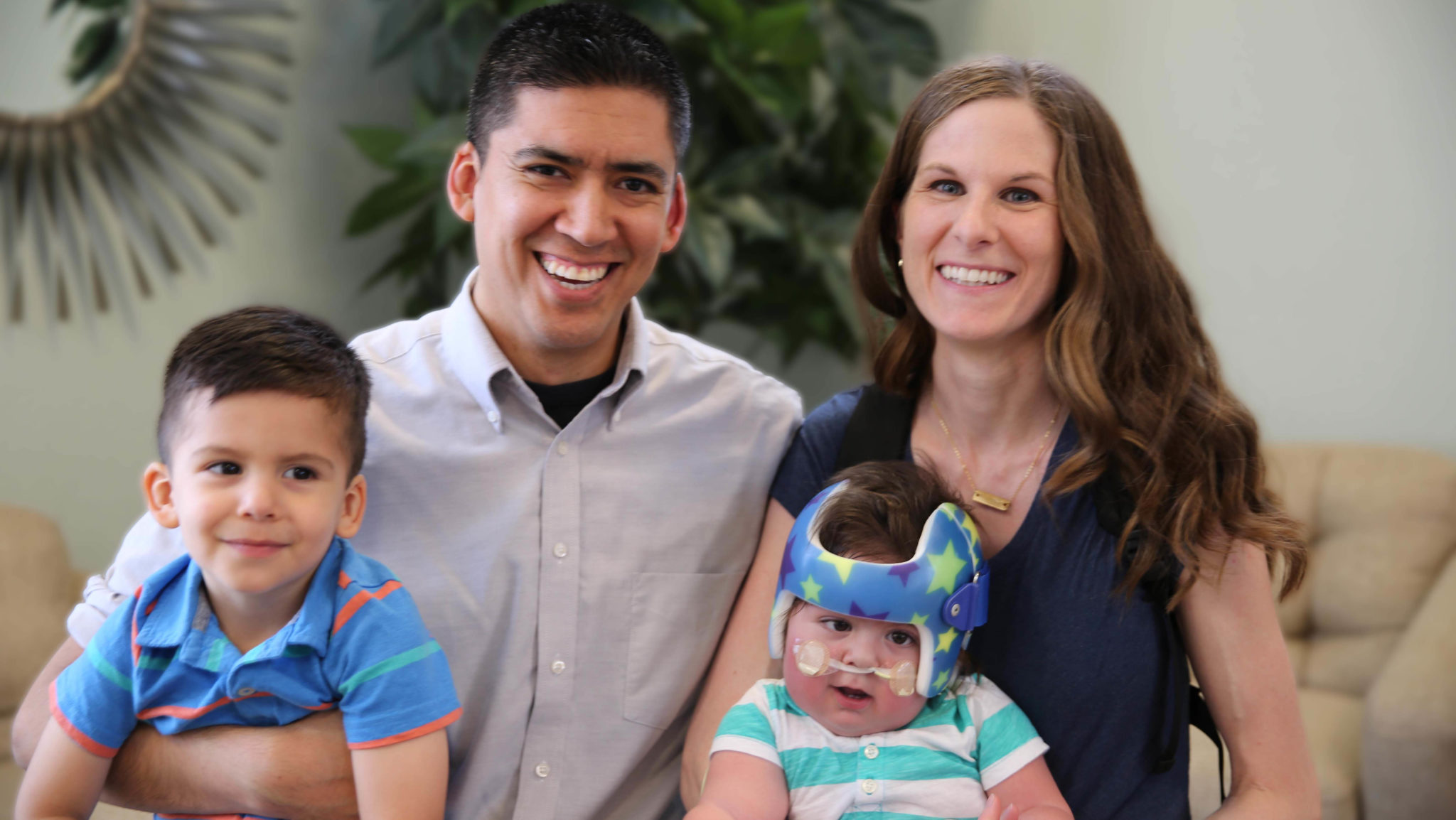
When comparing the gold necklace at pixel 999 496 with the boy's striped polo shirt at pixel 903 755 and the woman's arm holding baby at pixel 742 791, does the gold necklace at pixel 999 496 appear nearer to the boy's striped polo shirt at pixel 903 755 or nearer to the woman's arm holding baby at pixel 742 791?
the boy's striped polo shirt at pixel 903 755

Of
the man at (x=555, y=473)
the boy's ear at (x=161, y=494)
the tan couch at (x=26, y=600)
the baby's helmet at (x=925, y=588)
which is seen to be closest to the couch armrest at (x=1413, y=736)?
the baby's helmet at (x=925, y=588)

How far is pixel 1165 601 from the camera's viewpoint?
149cm

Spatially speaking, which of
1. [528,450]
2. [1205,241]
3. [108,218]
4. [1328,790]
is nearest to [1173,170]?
[1205,241]

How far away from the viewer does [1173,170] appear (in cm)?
340

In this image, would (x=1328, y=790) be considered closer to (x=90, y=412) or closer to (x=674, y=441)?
(x=674, y=441)

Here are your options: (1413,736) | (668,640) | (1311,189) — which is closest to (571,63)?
(668,640)

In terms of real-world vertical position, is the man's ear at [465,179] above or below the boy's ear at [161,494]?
above

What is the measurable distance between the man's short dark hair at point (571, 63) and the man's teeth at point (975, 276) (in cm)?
45

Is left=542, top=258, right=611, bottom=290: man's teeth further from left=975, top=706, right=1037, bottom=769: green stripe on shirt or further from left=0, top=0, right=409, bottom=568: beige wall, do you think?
left=0, top=0, right=409, bottom=568: beige wall

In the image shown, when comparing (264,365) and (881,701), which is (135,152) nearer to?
(264,365)

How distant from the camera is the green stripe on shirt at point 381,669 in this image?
1291 millimetres

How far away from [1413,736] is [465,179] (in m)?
2.16

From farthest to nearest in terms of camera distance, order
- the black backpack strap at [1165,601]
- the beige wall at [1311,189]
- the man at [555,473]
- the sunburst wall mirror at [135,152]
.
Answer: the beige wall at [1311,189] < the sunburst wall mirror at [135,152] < the man at [555,473] < the black backpack strap at [1165,601]

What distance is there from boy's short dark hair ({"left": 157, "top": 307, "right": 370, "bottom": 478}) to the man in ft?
0.76
